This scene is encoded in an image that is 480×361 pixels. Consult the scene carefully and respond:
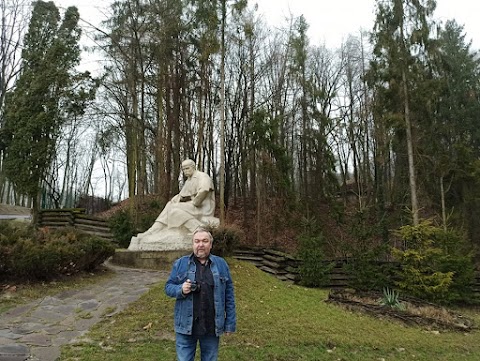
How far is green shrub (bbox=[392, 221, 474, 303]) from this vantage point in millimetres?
8953

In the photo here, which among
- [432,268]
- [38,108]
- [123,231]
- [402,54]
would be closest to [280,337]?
[432,268]

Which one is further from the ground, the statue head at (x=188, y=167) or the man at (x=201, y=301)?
the statue head at (x=188, y=167)

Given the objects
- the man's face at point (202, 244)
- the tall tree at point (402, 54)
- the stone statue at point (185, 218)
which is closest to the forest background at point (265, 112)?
the tall tree at point (402, 54)

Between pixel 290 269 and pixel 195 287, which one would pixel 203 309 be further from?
pixel 290 269

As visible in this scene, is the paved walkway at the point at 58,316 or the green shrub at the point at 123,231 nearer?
the paved walkway at the point at 58,316

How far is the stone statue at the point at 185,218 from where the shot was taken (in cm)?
858

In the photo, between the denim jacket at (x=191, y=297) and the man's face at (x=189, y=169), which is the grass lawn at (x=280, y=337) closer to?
the denim jacket at (x=191, y=297)

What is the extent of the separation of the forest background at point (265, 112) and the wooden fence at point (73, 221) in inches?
48.0

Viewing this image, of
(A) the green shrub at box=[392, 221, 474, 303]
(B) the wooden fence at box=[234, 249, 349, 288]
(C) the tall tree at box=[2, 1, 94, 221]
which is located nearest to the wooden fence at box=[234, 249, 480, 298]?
(B) the wooden fence at box=[234, 249, 349, 288]

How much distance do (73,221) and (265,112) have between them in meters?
10.1

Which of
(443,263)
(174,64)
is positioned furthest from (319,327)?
(174,64)

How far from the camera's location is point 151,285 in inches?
266

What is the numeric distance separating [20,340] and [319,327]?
3581mm

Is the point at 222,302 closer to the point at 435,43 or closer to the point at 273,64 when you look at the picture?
the point at 435,43
